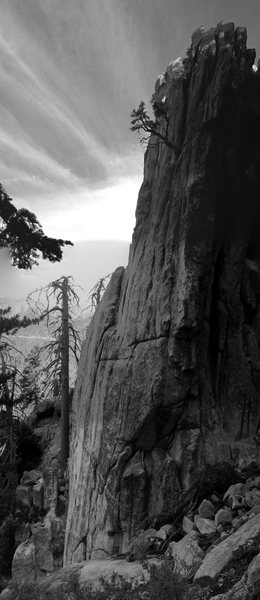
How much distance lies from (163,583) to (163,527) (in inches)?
170

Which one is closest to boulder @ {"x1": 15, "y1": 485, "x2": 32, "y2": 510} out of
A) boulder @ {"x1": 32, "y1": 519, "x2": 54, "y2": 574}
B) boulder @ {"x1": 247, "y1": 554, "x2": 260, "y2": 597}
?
boulder @ {"x1": 32, "y1": 519, "x2": 54, "y2": 574}

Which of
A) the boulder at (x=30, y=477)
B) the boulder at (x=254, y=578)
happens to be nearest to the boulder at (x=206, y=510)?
the boulder at (x=254, y=578)

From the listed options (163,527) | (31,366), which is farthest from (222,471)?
(31,366)

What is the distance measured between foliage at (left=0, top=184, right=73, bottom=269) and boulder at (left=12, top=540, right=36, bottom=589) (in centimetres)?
1088

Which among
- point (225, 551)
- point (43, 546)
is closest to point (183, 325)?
point (225, 551)

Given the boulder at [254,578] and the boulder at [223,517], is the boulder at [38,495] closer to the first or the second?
the boulder at [223,517]

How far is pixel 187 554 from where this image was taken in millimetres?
8125

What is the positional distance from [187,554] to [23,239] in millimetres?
10138

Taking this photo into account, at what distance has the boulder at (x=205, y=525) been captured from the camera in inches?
342

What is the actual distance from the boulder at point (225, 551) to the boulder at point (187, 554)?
14.3 inches

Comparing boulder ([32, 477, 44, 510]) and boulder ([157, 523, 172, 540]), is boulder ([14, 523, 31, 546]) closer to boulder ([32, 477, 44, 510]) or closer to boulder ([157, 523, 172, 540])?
boulder ([32, 477, 44, 510])

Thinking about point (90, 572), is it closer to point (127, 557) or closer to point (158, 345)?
point (127, 557)

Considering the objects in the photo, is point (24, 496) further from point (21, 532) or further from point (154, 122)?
point (154, 122)

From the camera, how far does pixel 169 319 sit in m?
12.0
